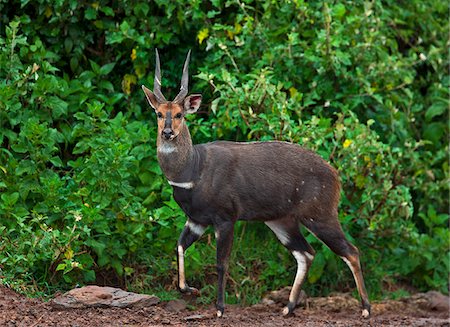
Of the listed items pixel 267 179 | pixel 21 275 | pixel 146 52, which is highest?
pixel 146 52

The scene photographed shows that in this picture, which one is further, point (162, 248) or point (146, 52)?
point (146, 52)

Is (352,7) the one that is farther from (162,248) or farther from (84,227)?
(84,227)

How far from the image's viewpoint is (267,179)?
8.20 meters

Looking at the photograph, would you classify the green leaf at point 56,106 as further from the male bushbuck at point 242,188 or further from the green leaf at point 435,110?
the green leaf at point 435,110

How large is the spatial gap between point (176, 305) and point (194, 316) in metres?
0.51

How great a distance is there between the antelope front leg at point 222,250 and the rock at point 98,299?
22.5 inches

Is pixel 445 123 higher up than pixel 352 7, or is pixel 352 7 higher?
pixel 352 7

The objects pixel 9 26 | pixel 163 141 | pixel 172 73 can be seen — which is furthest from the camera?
pixel 172 73

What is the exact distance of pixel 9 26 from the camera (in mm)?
9773

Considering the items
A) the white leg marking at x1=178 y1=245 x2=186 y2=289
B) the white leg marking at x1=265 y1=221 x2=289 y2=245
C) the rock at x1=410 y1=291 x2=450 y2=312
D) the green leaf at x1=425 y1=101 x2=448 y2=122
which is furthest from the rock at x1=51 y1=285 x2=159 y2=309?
the green leaf at x1=425 y1=101 x2=448 y2=122

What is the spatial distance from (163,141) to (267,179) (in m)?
0.99

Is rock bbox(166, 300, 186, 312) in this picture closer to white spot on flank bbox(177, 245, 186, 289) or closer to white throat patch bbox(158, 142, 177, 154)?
white spot on flank bbox(177, 245, 186, 289)

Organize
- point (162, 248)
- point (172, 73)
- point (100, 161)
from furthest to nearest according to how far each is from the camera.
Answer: point (172, 73) → point (162, 248) → point (100, 161)

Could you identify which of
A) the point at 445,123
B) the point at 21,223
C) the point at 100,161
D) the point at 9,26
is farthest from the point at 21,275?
the point at 445,123
